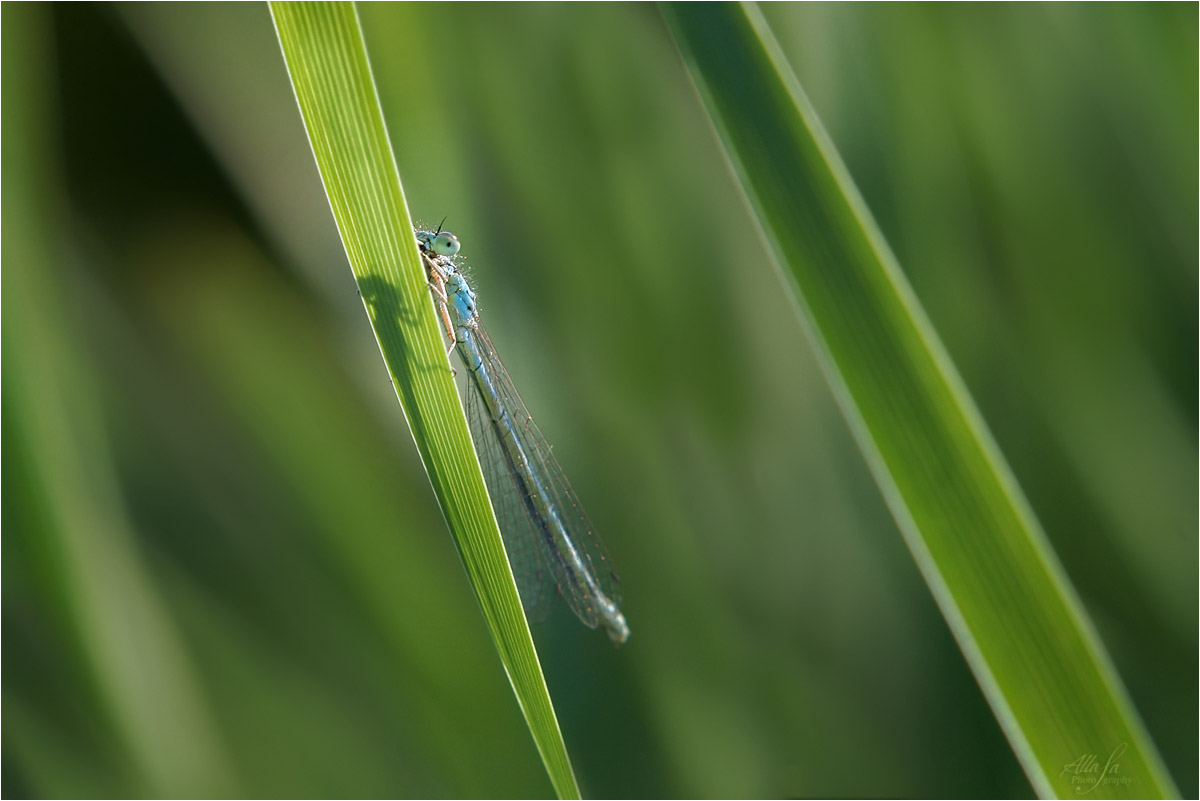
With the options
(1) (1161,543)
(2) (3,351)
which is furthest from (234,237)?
(1) (1161,543)

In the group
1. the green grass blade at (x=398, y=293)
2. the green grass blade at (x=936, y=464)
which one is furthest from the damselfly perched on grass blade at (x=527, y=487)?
the green grass blade at (x=936, y=464)

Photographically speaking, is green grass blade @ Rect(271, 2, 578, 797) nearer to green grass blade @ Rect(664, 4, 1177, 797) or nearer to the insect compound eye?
green grass blade @ Rect(664, 4, 1177, 797)

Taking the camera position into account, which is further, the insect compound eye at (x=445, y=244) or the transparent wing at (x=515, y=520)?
the transparent wing at (x=515, y=520)

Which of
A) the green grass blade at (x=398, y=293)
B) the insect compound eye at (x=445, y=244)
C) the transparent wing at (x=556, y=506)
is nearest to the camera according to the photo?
the green grass blade at (x=398, y=293)

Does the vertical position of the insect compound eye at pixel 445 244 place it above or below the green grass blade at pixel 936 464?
above

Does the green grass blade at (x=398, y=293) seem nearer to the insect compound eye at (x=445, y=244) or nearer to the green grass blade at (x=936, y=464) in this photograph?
the green grass blade at (x=936, y=464)

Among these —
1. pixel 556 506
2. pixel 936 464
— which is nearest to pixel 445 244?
pixel 556 506

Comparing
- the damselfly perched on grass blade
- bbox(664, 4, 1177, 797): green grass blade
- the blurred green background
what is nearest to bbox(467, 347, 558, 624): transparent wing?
the damselfly perched on grass blade

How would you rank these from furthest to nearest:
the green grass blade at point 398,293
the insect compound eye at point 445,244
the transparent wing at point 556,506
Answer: the transparent wing at point 556,506
the insect compound eye at point 445,244
the green grass blade at point 398,293
